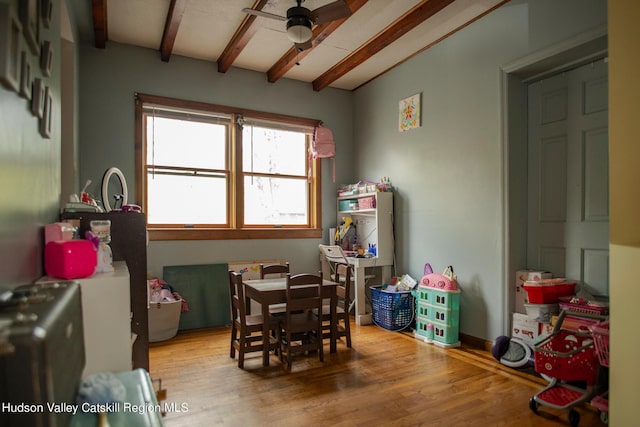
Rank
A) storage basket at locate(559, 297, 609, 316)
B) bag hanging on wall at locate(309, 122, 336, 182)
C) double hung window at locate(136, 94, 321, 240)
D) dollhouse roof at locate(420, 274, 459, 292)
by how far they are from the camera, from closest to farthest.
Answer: storage basket at locate(559, 297, 609, 316)
dollhouse roof at locate(420, 274, 459, 292)
double hung window at locate(136, 94, 321, 240)
bag hanging on wall at locate(309, 122, 336, 182)

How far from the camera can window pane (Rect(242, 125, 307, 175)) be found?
4566 millimetres

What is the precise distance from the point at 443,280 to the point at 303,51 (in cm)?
263

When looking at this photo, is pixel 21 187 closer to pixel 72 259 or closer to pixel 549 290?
pixel 72 259

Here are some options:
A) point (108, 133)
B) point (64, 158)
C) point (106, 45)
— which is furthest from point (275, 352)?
point (106, 45)

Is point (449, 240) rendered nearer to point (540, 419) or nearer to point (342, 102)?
point (540, 419)

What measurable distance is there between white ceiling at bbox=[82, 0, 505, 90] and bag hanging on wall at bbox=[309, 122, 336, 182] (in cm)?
75

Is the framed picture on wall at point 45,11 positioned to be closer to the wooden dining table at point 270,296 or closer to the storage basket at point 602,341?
the wooden dining table at point 270,296

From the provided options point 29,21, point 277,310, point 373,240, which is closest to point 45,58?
point 29,21

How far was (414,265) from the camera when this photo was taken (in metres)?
4.18

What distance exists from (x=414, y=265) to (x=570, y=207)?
5.55 ft

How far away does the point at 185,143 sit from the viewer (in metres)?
4.24

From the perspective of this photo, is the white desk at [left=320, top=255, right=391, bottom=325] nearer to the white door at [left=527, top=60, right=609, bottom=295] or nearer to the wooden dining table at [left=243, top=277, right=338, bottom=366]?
the wooden dining table at [left=243, top=277, right=338, bottom=366]

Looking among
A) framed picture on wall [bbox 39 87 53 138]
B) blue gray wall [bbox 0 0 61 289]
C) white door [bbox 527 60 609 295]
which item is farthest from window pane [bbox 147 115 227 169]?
white door [bbox 527 60 609 295]

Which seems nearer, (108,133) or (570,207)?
(570,207)
